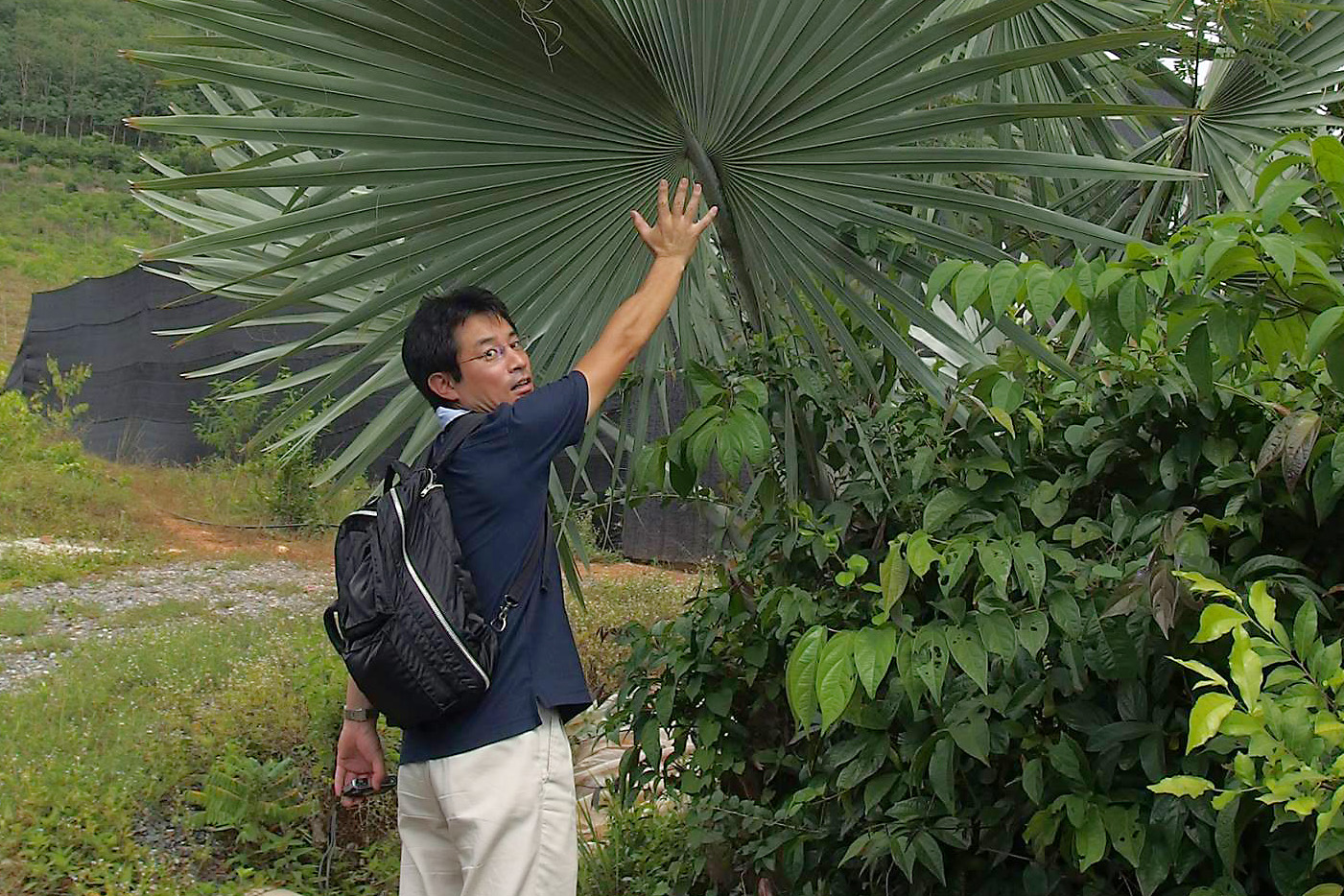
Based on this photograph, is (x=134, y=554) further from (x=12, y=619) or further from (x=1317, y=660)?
(x=1317, y=660)

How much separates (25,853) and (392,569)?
1.91m

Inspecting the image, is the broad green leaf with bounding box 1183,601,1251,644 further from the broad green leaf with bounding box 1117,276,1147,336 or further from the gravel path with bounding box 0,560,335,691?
the gravel path with bounding box 0,560,335,691

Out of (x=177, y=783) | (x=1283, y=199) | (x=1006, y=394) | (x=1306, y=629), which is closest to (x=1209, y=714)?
(x=1306, y=629)

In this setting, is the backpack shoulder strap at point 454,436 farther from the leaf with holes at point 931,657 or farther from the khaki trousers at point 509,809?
the leaf with holes at point 931,657

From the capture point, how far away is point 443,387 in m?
1.68

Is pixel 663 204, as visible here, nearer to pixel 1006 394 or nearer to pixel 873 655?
pixel 1006 394

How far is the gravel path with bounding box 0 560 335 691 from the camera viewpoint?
4.97 meters

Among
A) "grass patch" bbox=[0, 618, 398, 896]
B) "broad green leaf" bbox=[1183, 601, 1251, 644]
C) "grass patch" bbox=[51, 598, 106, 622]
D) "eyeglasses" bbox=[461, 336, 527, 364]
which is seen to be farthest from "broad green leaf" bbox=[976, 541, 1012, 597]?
"grass patch" bbox=[51, 598, 106, 622]

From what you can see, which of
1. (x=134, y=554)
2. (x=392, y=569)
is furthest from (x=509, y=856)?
(x=134, y=554)

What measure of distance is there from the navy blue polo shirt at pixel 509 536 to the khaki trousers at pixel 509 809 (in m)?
0.02

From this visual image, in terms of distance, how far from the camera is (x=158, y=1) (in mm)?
1484

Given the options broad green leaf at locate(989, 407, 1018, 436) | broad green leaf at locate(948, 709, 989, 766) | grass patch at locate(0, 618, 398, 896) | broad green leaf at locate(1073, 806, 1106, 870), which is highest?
broad green leaf at locate(989, 407, 1018, 436)

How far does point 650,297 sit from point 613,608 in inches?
164

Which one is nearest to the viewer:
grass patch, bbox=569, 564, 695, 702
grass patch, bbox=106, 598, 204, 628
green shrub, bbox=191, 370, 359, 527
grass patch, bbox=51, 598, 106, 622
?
grass patch, bbox=569, 564, 695, 702
